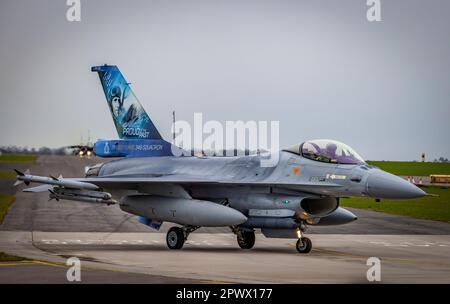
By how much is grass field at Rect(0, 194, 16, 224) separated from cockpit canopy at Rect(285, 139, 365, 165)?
42.0 feet

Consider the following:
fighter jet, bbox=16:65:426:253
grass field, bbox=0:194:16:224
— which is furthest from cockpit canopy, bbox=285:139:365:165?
grass field, bbox=0:194:16:224

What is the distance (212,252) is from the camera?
70.9ft

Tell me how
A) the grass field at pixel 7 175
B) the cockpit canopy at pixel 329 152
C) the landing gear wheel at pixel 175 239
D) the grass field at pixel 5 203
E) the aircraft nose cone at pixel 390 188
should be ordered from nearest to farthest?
the aircraft nose cone at pixel 390 188 < the cockpit canopy at pixel 329 152 < the landing gear wheel at pixel 175 239 < the grass field at pixel 5 203 < the grass field at pixel 7 175

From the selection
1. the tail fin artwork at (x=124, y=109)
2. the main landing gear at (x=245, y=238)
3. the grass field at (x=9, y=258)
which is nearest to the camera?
the grass field at (x=9, y=258)

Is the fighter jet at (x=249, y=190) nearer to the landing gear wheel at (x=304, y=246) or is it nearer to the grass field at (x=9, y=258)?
the landing gear wheel at (x=304, y=246)

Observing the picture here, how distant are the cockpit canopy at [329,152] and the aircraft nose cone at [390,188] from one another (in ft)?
3.31

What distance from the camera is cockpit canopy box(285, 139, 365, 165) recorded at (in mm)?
21252

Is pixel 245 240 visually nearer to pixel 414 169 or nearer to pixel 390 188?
pixel 390 188

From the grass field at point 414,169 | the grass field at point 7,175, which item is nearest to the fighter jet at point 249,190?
the grass field at point 7,175

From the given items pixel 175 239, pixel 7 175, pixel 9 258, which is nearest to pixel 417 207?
pixel 175 239

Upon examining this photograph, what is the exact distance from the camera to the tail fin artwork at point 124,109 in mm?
26094
